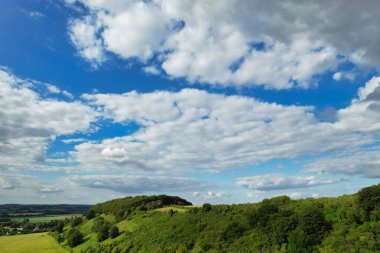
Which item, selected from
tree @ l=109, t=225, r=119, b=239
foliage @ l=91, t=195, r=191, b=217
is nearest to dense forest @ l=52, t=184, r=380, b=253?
tree @ l=109, t=225, r=119, b=239

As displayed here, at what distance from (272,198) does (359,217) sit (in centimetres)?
2098

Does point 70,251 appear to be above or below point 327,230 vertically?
below

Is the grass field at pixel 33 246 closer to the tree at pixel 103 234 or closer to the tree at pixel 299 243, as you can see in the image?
the tree at pixel 103 234

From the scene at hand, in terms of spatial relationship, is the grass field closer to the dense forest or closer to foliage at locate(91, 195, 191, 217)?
foliage at locate(91, 195, 191, 217)

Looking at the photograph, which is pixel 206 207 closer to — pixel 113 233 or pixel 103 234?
pixel 113 233

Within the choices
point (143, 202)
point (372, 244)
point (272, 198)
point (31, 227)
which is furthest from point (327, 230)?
point (31, 227)

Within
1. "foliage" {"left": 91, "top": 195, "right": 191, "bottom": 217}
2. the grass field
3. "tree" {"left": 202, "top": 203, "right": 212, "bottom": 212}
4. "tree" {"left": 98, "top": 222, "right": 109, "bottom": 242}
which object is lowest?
the grass field

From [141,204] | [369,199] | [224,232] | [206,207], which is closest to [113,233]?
[206,207]

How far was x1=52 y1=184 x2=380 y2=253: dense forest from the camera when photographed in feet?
132

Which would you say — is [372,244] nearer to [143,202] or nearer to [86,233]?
[143,202]

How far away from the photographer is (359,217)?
41219 mm

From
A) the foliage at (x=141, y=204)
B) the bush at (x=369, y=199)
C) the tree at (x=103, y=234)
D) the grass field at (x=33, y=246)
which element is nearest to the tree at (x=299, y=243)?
the bush at (x=369, y=199)

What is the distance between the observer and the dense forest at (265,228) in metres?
40.2

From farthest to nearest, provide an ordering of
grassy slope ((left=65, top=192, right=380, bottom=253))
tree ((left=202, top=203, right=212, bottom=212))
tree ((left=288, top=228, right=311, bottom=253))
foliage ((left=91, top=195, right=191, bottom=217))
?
foliage ((left=91, top=195, right=191, bottom=217)) → tree ((left=202, top=203, right=212, bottom=212)) → tree ((left=288, top=228, right=311, bottom=253)) → grassy slope ((left=65, top=192, right=380, bottom=253))
